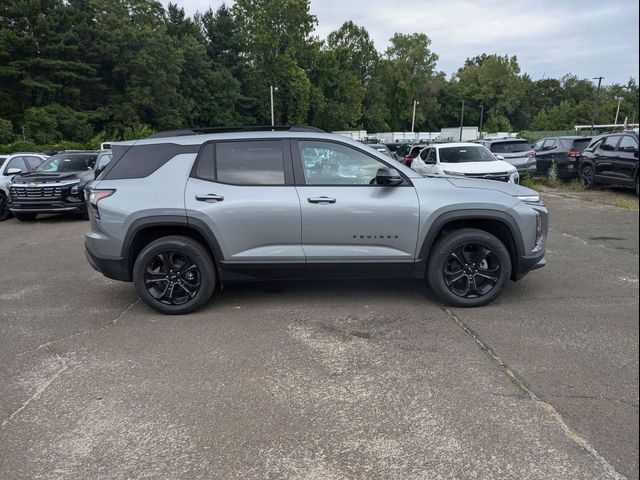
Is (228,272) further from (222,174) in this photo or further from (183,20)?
(183,20)

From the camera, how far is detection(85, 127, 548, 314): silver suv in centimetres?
482

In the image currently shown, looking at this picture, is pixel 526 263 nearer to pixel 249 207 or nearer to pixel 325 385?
pixel 325 385

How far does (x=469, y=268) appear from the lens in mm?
4977

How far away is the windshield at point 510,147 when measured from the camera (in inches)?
701

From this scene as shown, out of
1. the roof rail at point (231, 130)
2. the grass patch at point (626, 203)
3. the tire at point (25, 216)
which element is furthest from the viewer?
the tire at point (25, 216)

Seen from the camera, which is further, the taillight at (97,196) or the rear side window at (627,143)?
the rear side window at (627,143)

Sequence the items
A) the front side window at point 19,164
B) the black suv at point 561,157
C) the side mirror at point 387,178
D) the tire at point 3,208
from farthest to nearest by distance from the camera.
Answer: the black suv at point 561,157
the front side window at point 19,164
the tire at point 3,208
the side mirror at point 387,178

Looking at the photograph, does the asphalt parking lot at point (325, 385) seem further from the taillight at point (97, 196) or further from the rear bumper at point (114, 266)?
the taillight at point (97, 196)

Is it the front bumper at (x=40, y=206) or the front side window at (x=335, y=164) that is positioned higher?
the front side window at (x=335, y=164)

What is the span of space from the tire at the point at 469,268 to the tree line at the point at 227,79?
16.3 m

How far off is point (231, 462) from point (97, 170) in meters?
11.5

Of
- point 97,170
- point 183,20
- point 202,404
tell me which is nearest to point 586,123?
point 183,20

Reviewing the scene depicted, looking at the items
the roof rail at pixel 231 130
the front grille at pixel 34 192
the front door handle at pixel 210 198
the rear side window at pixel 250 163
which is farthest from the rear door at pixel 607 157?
the front grille at pixel 34 192

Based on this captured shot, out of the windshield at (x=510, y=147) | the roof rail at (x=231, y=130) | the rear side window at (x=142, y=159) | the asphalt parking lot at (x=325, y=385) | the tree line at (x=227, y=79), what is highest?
the tree line at (x=227, y=79)
